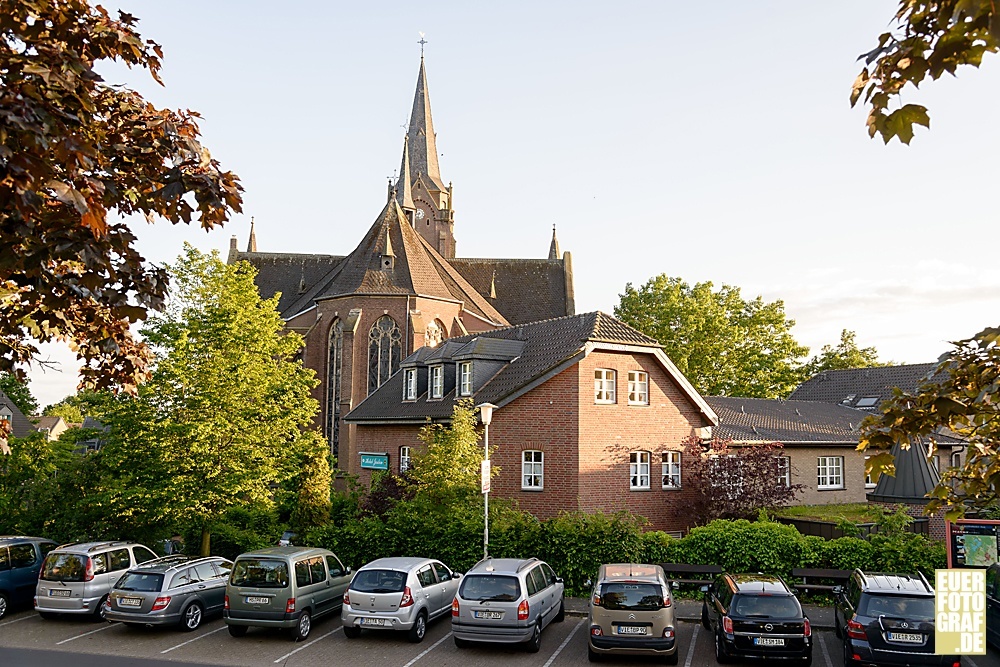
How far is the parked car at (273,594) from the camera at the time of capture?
1561 centimetres

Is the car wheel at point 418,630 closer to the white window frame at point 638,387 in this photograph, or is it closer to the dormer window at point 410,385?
the white window frame at point 638,387

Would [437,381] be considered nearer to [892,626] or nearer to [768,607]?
[768,607]

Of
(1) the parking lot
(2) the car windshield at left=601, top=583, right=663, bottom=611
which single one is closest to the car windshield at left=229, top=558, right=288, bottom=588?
(1) the parking lot

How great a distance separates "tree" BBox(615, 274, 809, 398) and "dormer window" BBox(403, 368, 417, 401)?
28.1m

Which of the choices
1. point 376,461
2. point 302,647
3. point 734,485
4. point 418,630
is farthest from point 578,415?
point 302,647

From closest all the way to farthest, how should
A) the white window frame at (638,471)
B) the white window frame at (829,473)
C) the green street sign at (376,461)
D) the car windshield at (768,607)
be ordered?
the car windshield at (768,607) → the white window frame at (638,471) → the green street sign at (376,461) → the white window frame at (829,473)

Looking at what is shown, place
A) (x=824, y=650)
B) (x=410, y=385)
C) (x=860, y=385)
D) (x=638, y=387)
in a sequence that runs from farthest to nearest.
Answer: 1. (x=860, y=385)
2. (x=410, y=385)
3. (x=638, y=387)
4. (x=824, y=650)

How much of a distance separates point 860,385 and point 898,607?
35490mm

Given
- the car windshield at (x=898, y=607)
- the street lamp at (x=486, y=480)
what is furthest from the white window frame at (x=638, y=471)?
the car windshield at (x=898, y=607)

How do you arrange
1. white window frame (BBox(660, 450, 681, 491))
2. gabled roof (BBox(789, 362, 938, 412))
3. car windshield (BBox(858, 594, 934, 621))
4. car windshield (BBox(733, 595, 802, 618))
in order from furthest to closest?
1. gabled roof (BBox(789, 362, 938, 412))
2. white window frame (BBox(660, 450, 681, 491))
3. car windshield (BBox(733, 595, 802, 618))
4. car windshield (BBox(858, 594, 934, 621))

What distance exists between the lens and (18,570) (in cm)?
→ 1856

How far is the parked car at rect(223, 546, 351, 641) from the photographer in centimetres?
1561

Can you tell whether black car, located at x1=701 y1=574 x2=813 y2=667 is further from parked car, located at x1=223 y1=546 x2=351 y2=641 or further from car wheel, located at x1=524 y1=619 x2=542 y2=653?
parked car, located at x1=223 y1=546 x2=351 y2=641

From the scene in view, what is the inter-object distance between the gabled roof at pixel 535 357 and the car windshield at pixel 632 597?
1120 cm
